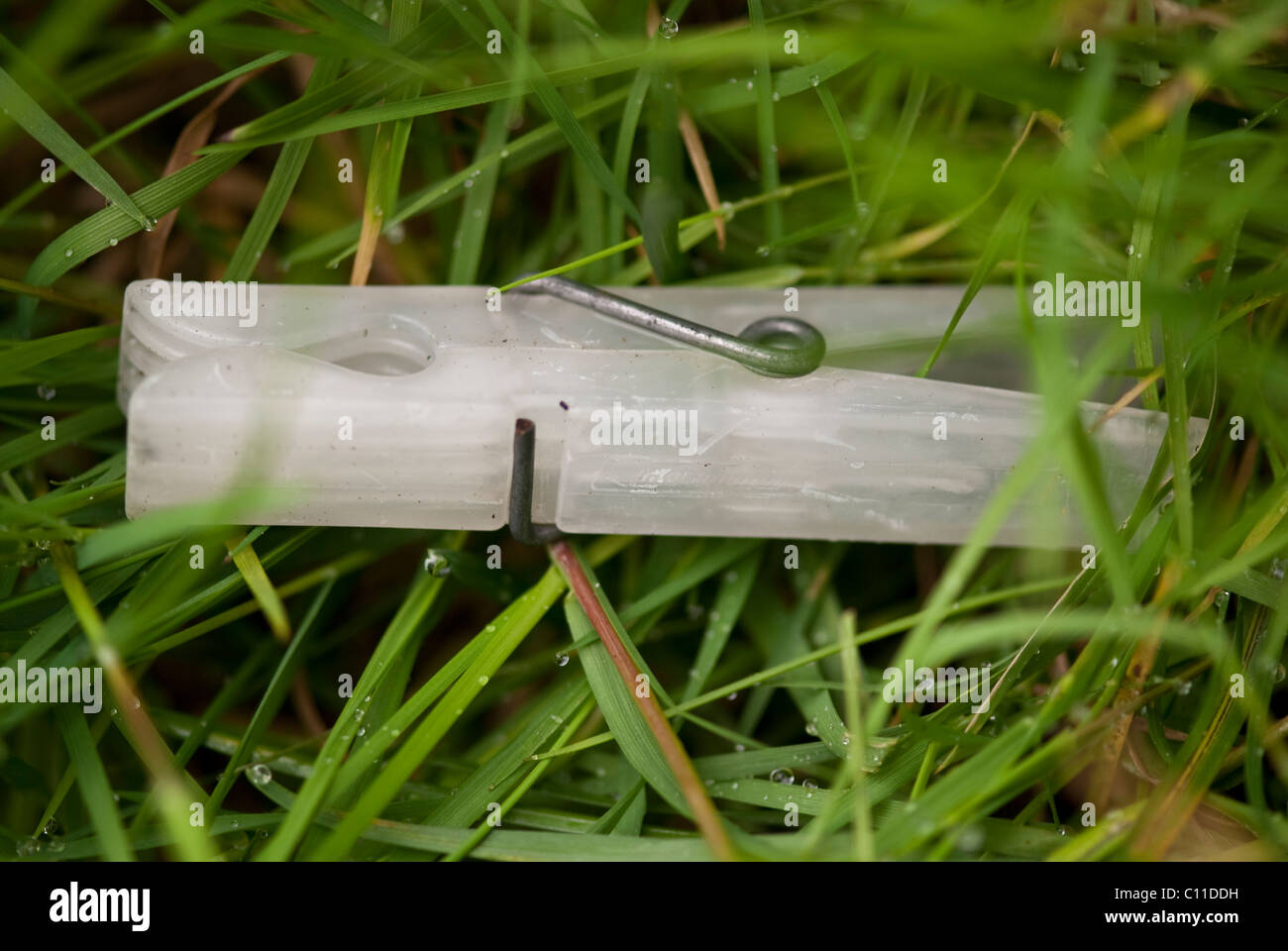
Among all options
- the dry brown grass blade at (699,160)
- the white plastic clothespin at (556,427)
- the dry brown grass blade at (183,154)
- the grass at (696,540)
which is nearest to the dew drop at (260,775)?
the grass at (696,540)

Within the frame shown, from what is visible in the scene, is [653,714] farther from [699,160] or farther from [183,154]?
[183,154]

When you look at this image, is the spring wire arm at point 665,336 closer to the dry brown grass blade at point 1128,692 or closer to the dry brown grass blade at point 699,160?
the dry brown grass blade at point 699,160

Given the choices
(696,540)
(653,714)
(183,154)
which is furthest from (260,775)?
(183,154)

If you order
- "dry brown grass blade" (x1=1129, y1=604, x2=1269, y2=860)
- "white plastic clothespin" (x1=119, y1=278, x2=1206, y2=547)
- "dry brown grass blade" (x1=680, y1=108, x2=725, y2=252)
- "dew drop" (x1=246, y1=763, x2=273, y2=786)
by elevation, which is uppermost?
"dry brown grass blade" (x1=680, y1=108, x2=725, y2=252)

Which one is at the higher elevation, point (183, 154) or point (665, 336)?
point (183, 154)

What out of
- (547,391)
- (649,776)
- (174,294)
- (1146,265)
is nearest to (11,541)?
(174,294)

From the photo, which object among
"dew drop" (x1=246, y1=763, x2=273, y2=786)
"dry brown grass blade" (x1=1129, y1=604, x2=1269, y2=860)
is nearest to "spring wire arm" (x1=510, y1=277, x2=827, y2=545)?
"dew drop" (x1=246, y1=763, x2=273, y2=786)

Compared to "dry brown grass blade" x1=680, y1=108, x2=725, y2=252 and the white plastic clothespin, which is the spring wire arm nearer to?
the white plastic clothespin
